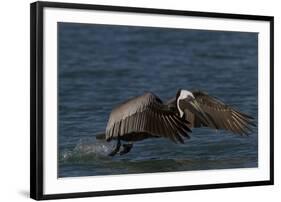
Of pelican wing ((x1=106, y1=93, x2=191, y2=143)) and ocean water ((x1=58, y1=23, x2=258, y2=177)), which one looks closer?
ocean water ((x1=58, y1=23, x2=258, y2=177))

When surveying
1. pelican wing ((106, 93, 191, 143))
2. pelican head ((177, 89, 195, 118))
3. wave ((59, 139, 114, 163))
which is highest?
pelican head ((177, 89, 195, 118))

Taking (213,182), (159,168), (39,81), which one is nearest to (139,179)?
(159,168)

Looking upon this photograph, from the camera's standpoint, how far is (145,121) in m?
5.04

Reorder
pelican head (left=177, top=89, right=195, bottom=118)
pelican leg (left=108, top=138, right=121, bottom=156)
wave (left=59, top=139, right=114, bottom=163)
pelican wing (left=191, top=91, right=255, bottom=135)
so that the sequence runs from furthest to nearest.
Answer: pelican wing (left=191, top=91, right=255, bottom=135), pelican head (left=177, top=89, right=195, bottom=118), pelican leg (left=108, top=138, right=121, bottom=156), wave (left=59, top=139, right=114, bottom=163)

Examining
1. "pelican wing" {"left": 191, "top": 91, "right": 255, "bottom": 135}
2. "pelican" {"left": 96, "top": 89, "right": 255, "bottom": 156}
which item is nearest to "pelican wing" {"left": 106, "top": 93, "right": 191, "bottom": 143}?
"pelican" {"left": 96, "top": 89, "right": 255, "bottom": 156}

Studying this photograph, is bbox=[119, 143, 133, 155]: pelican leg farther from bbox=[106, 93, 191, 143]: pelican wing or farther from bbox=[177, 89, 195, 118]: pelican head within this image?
Result: bbox=[177, 89, 195, 118]: pelican head

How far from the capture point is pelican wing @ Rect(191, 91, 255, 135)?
5223mm

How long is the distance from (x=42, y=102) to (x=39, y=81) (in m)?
0.11

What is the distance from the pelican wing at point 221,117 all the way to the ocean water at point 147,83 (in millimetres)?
37

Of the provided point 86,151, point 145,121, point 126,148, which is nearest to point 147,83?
point 145,121

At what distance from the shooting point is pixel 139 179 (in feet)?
16.3

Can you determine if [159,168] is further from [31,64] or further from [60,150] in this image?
[31,64]

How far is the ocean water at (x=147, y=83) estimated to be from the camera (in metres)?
4.81

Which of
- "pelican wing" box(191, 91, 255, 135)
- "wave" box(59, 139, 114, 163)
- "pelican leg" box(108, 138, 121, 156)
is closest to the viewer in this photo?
"wave" box(59, 139, 114, 163)
